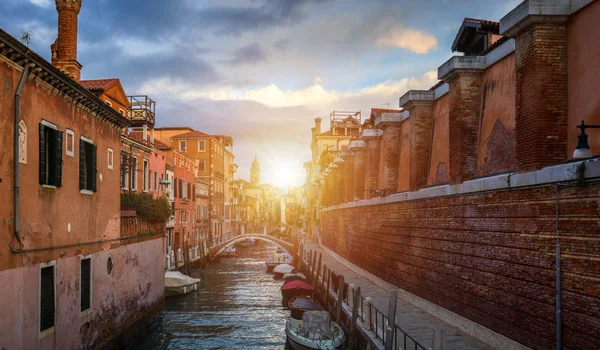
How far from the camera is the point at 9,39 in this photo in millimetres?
9383

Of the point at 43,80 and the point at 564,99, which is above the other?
the point at 43,80

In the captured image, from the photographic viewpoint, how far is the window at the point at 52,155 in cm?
1152

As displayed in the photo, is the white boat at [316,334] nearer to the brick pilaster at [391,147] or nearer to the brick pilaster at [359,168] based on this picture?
the brick pilaster at [391,147]

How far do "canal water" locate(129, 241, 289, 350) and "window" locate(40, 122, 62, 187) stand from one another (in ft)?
25.2

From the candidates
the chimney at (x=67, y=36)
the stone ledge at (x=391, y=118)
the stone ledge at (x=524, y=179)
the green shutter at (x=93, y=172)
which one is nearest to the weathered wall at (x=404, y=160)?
the stone ledge at (x=391, y=118)

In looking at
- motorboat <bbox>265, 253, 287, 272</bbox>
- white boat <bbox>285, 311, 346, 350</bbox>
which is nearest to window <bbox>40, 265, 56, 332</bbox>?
white boat <bbox>285, 311, 346, 350</bbox>

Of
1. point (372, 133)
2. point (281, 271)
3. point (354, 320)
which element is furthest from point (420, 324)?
point (281, 271)

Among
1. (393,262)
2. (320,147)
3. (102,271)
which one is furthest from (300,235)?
(102,271)

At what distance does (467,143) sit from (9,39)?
33.7 feet

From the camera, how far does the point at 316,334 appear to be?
16.1 meters

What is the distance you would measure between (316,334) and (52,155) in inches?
358

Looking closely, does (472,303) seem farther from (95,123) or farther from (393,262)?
(95,123)

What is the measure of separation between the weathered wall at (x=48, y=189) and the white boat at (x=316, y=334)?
6.45 m

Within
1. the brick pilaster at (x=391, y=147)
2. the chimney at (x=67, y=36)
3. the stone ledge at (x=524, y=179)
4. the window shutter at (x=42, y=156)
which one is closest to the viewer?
the stone ledge at (x=524, y=179)
